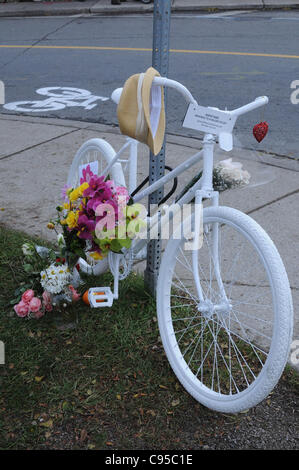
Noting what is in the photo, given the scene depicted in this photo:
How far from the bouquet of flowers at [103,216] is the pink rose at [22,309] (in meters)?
0.50

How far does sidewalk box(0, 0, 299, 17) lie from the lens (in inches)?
536

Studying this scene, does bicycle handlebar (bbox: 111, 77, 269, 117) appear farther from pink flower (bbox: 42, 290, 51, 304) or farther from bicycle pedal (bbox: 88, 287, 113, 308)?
pink flower (bbox: 42, 290, 51, 304)

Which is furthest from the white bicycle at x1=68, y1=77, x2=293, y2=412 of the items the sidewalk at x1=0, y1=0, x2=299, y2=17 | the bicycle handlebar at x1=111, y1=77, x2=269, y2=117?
the sidewalk at x1=0, y1=0, x2=299, y2=17

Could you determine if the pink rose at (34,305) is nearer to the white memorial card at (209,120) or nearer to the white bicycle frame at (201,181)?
the white bicycle frame at (201,181)

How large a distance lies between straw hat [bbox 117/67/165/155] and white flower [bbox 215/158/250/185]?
13.3 inches

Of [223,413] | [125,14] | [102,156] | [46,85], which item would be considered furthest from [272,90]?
[125,14]

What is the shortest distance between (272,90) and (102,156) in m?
4.50

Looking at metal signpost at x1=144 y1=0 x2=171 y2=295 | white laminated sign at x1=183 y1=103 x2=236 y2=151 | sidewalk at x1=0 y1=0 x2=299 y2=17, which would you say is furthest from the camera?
sidewalk at x1=0 y1=0 x2=299 y2=17

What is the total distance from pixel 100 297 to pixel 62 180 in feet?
7.10

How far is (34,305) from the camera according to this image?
10.5ft

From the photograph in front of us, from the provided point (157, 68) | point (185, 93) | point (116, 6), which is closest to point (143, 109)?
point (185, 93)

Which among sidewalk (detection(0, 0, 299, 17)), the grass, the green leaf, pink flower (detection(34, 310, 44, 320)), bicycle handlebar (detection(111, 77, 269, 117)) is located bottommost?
the grass

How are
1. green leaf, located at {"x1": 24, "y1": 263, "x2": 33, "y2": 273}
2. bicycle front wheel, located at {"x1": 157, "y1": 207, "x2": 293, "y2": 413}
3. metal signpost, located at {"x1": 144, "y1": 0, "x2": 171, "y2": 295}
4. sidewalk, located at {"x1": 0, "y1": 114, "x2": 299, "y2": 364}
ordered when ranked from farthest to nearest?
sidewalk, located at {"x1": 0, "y1": 114, "x2": 299, "y2": 364} < green leaf, located at {"x1": 24, "y1": 263, "x2": 33, "y2": 273} < metal signpost, located at {"x1": 144, "y1": 0, "x2": 171, "y2": 295} < bicycle front wheel, located at {"x1": 157, "y1": 207, "x2": 293, "y2": 413}

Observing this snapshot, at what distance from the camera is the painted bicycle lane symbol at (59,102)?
23.8 ft
